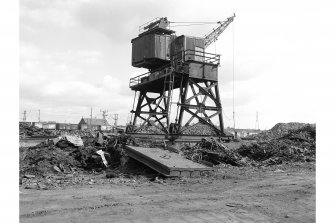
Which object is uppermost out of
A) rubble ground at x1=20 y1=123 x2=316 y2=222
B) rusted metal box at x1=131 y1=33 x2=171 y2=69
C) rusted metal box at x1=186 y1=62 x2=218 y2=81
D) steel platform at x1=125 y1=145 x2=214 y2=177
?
rusted metal box at x1=131 y1=33 x2=171 y2=69

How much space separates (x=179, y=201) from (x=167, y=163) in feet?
12.3

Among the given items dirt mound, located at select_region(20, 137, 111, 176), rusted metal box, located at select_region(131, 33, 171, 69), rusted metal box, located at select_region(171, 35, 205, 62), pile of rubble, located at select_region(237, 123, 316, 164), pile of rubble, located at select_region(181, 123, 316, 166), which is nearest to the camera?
dirt mound, located at select_region(20, 137, 111, 176)

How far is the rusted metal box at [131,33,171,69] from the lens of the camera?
22875 mm

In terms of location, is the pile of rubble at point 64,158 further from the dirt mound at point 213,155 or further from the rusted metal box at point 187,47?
the rusted metal box at point 187,47

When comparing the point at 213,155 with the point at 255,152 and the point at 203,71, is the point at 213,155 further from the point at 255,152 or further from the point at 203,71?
the point at 203,71

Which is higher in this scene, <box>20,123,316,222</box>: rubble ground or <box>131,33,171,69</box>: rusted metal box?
<box>131,33,171,69</box>: rusted metal box

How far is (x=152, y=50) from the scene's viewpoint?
22.8m

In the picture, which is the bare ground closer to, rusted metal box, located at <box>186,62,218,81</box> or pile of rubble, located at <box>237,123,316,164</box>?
pile of rubble, located at <box>237,123,316,164</box>

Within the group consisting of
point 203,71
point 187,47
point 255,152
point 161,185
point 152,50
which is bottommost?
point 161,185

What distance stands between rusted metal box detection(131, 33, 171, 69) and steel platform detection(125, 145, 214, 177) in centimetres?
1161

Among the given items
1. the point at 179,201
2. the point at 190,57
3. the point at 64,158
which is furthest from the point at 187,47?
the point at 179,201

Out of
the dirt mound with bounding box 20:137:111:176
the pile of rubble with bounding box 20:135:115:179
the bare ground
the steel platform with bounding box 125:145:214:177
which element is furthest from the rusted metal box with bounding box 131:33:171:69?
the bare ground

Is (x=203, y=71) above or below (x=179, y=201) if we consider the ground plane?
above

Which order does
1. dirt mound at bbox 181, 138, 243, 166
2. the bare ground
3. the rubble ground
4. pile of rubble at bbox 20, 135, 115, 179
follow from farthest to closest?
dirt mound at bbox 181, 138, 243, 166 → pile of rubble at bbox 20, 135, 115, 179 → the rubble ground → the bare ground
